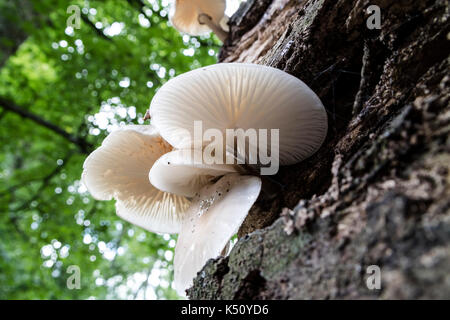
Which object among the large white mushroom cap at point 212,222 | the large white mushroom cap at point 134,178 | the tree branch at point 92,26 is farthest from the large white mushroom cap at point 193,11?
the large white mushroom cap at point 212,222

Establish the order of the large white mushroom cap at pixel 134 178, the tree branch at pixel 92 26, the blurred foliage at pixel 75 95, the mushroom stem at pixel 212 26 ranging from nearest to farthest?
the large white mushroom cap at pixel 134 178 → the mushroom stem at pixel 212 26 → the blurred foliage at pixel 75 95 → the tree branch at pixel 92 26

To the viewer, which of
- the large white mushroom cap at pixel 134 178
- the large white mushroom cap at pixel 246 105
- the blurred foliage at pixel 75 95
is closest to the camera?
the large white mushroom cap at pixel 246 105

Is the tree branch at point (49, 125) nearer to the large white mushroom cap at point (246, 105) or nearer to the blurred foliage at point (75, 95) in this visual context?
the blurred foliage at point (75, 95)

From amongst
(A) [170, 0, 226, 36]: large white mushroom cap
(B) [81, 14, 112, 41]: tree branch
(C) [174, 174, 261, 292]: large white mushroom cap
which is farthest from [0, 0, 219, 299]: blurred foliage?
(C) [174, 174, 261, 292]: large white mushroom cap

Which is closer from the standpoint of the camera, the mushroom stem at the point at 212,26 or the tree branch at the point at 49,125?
the mushroom stem at the point at 212,26

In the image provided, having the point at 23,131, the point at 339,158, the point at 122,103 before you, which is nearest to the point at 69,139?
the point at 23,131

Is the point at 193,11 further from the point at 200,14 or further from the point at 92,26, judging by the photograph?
the point at 92,26

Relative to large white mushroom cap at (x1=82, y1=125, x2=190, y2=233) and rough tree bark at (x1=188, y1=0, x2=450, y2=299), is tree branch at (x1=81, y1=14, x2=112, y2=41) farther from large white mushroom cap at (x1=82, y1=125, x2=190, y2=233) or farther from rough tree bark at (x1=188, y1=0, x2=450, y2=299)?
rough tree bark at (x1=188, y1=0, x2=450, y2=299)
